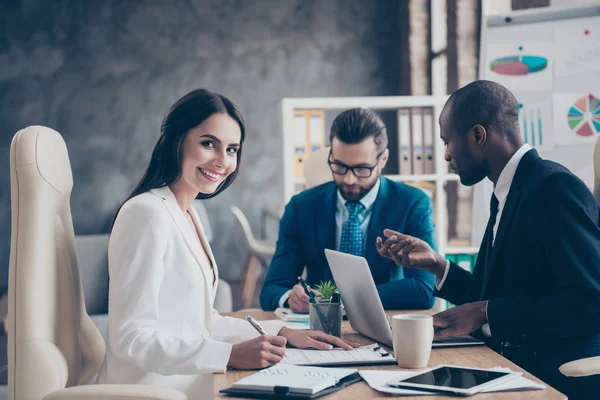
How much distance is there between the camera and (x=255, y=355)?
136 cm

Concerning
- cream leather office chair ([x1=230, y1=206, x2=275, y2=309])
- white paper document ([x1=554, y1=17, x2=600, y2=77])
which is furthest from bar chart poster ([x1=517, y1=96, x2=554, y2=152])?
cream leather office chair ([x1=230, y1=206, x2=275, y2=309])

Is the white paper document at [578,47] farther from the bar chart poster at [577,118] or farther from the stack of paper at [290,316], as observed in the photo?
the stack of paper at [290,316]

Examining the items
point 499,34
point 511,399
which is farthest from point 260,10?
point 511,399

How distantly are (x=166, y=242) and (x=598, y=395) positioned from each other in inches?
40.1

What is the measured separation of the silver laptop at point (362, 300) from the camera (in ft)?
4.96

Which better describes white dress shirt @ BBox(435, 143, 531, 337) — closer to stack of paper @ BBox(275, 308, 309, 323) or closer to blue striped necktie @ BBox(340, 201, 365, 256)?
stack of paper @ BBox(275, 308, 309, 323)

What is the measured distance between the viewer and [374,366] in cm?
140

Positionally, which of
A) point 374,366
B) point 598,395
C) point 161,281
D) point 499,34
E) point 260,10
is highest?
point 260,10

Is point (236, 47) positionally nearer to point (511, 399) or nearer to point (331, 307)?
point (331, 307)

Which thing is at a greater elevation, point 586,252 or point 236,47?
point 236,47

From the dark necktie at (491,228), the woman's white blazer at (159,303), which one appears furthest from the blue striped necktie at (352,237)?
the woman's white blazer at (159,303)

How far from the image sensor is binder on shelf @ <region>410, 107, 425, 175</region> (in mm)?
4246

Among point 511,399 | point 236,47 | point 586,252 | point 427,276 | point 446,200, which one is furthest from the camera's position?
point 236,47

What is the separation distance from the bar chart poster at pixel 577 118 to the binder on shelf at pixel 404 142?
3.35 feet
